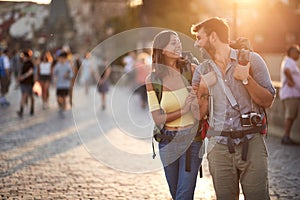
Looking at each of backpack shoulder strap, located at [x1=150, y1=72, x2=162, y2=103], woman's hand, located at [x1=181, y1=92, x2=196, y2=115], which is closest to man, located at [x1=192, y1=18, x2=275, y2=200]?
woman's hand, located at [x1=181, y1=92, x2=196, y2=115]

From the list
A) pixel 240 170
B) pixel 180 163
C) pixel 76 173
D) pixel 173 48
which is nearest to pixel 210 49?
pixel 173 48

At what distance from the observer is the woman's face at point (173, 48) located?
4266mm

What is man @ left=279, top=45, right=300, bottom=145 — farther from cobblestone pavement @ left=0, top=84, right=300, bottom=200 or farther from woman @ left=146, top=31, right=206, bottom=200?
woman @ left=146, top=31, right=206, bottom=200

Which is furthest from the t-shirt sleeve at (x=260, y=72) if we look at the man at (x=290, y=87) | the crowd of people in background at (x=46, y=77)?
the crowd of people in background at (x=46, y=77)

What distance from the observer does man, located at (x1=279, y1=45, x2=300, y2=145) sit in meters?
10.0

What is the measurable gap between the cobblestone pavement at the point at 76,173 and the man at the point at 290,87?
471 mm

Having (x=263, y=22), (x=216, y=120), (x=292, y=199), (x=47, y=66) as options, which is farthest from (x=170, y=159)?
(x=263, y=22)

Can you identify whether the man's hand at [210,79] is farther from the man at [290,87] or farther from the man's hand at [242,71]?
the man at [290,87]

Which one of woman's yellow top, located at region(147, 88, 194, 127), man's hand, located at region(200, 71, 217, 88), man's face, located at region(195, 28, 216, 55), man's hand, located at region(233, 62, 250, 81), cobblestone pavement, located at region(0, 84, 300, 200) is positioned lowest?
cobblestone pavement, located at region(0, 84, 300, 200)

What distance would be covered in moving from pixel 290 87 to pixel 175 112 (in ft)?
20.8

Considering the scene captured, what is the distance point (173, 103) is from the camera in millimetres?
4254

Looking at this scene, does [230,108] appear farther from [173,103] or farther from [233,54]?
[173,103]

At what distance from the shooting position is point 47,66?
17.5 m

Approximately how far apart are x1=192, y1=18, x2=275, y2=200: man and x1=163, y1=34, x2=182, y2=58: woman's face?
0.41 m
